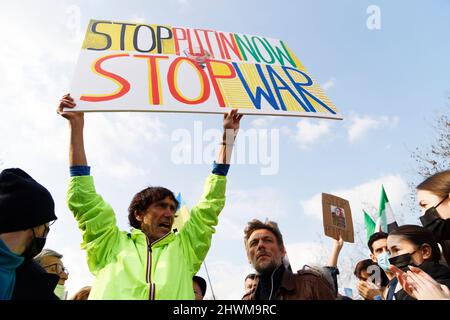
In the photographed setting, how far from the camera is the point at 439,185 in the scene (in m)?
2.86

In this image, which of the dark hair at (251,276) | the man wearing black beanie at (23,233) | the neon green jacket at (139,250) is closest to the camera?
the man wearing black beanie at (23,233)

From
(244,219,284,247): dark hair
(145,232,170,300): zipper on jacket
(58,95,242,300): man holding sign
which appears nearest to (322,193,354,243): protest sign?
(244,219,284,247): dark hair

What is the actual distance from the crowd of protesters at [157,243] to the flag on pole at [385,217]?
253 centimetres

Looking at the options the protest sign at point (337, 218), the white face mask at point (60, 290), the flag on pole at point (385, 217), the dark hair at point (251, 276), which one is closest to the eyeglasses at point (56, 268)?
the white face mask at point (60, 290)

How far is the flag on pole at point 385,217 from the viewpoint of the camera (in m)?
5.33

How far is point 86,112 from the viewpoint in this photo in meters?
2.55

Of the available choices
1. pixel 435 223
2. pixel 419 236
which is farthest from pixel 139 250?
pixel 435 223

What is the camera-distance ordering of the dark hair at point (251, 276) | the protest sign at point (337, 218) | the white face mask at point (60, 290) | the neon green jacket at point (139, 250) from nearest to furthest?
the neon green jacket at point (139, 250), the dark hair at point (251, 276), the white face mask at point (60, 290), the protest sign at point (337, 218)

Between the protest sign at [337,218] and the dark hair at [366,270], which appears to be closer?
the dark hair at [366,270]

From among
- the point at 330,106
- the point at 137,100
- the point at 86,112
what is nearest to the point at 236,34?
the point at 330,106

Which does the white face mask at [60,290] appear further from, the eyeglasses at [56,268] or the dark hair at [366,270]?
the dark hair at [366,270]

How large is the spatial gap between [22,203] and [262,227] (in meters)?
1.88
